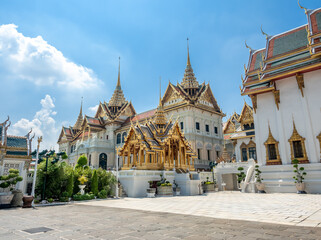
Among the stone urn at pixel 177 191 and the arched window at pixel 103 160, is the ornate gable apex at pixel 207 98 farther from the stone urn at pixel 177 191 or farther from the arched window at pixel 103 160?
the stone urn at pixel 177 191

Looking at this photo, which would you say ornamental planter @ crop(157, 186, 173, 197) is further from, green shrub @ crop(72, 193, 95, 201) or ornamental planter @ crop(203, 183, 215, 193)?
ornamental planter @ crop(203, 183, 215, 193)

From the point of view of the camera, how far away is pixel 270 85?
1842cm

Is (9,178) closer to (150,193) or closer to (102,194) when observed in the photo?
(102,194)

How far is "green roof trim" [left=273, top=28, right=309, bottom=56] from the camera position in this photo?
18.2m

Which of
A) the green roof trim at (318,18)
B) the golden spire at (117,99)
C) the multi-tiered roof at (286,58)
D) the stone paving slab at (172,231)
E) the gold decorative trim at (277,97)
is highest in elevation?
the golden spire at (117,99)

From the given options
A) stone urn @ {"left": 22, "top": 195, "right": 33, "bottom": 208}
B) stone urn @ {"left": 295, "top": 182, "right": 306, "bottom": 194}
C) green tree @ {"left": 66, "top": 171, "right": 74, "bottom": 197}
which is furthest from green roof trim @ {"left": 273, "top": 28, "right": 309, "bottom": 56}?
stone urn @ {"left": 22, "top": 195, "right": 33, "bottom": 208}

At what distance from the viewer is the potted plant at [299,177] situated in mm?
14513

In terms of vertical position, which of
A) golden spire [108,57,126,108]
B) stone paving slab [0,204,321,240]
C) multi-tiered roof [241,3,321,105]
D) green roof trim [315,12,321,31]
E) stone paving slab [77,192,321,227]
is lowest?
stone paving slab [77,192,321,227]

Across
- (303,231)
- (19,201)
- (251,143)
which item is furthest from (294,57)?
(19,201)

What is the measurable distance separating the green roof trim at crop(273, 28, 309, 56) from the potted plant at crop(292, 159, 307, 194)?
29.3ft

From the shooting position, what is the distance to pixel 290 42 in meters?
19.0

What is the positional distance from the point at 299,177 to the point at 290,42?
35.5 feet

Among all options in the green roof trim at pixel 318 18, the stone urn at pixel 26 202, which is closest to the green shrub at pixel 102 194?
the stone urn at pixel 26 202

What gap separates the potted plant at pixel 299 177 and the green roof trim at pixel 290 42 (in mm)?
8932
